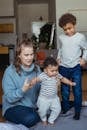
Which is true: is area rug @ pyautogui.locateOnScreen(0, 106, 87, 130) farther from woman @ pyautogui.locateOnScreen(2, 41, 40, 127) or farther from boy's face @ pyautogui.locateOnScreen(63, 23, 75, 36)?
boy's face @ pyautogui.locateOnScreen(63, 23, 75, 36)

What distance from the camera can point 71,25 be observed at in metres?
2.37

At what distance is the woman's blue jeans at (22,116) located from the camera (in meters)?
2.32

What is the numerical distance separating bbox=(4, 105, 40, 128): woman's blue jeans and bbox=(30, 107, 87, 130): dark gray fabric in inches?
1.8

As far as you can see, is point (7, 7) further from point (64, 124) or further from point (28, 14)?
point (64, 124)

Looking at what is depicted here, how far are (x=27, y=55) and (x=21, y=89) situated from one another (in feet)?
0.77

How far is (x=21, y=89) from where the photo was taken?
7.38ft

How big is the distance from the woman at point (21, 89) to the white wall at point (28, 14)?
2137mm

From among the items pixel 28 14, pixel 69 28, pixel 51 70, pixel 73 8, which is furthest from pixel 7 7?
pixel 51 70

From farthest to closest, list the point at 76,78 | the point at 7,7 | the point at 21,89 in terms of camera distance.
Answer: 1. the point at 7,7
2. the point at 76,78
3. the point at 21,89

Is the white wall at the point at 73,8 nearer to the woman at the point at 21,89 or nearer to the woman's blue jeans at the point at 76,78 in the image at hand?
the woman's blue jeans at the point at 76,78

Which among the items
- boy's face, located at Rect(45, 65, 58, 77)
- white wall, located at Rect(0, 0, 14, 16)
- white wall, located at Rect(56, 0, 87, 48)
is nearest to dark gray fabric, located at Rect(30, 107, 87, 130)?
boy's face, located at Rect(45, 65, 58, 77)

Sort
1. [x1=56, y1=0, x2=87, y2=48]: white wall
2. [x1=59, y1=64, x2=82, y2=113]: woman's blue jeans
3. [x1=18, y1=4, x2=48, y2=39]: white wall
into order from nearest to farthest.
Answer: [x1=59, y1=64, x2=82, y2=113]: woman's blue jeans → [x1=56, y1=0, x2=87, y2=48]: white wall → [x1=18, y1=4, x2=48, y2=39]: white wall

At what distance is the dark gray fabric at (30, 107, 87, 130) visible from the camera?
233 cm

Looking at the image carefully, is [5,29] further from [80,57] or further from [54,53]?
[80,57]
